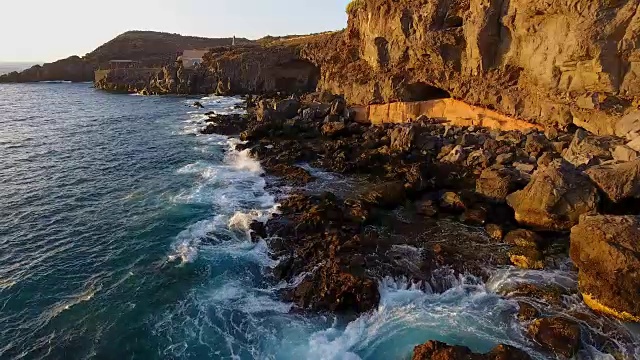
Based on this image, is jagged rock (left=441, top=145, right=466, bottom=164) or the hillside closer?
jagged rock (left=441, top=145, right=466, bottom=164)

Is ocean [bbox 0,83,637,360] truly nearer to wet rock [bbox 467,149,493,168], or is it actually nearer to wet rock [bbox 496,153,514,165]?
wet rock [bbox 467,149,493,168]

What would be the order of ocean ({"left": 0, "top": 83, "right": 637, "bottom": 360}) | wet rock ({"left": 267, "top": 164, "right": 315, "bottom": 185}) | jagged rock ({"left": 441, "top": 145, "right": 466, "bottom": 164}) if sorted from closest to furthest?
ocean ({"left": 0, "top": 83, "right": 637, "bottom": 360})
wet rock ({"left": 267, "top": 164, "right": 315, "bottom": 185})
jagged rock ({"left": 441, "top": 145, "right": 466, "bottom": 164})

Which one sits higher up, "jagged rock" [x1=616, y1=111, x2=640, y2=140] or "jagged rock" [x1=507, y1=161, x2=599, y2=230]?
"jagged rock" [x1=616, y1=111, x2=640, y2=140]

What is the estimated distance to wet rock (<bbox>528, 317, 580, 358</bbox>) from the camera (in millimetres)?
14609

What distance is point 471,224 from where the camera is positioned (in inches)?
952

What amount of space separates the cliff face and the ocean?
54.2 ft

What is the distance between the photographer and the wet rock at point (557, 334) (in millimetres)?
14609

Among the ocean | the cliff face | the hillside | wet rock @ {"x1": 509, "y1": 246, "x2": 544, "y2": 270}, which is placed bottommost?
the ocean

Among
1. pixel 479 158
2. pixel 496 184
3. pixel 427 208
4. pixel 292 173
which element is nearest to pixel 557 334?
pixel 427 208

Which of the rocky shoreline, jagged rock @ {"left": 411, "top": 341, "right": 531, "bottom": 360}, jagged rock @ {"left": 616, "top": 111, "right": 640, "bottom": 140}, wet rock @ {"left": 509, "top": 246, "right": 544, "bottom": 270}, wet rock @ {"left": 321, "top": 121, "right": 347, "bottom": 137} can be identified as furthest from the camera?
wet rock @ {"left": 321, "top": 121, "right": 347, "bottom": 137}

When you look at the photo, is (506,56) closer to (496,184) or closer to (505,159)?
(505,159)

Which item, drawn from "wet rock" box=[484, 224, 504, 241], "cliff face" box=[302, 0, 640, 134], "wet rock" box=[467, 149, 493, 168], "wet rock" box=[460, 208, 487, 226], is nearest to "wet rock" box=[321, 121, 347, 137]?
"cliff face" box=[302, 0, 640, 134]

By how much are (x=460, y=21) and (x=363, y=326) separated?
112ft

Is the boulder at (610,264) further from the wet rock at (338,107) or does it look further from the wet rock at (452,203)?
the wet rock at (338,107)
